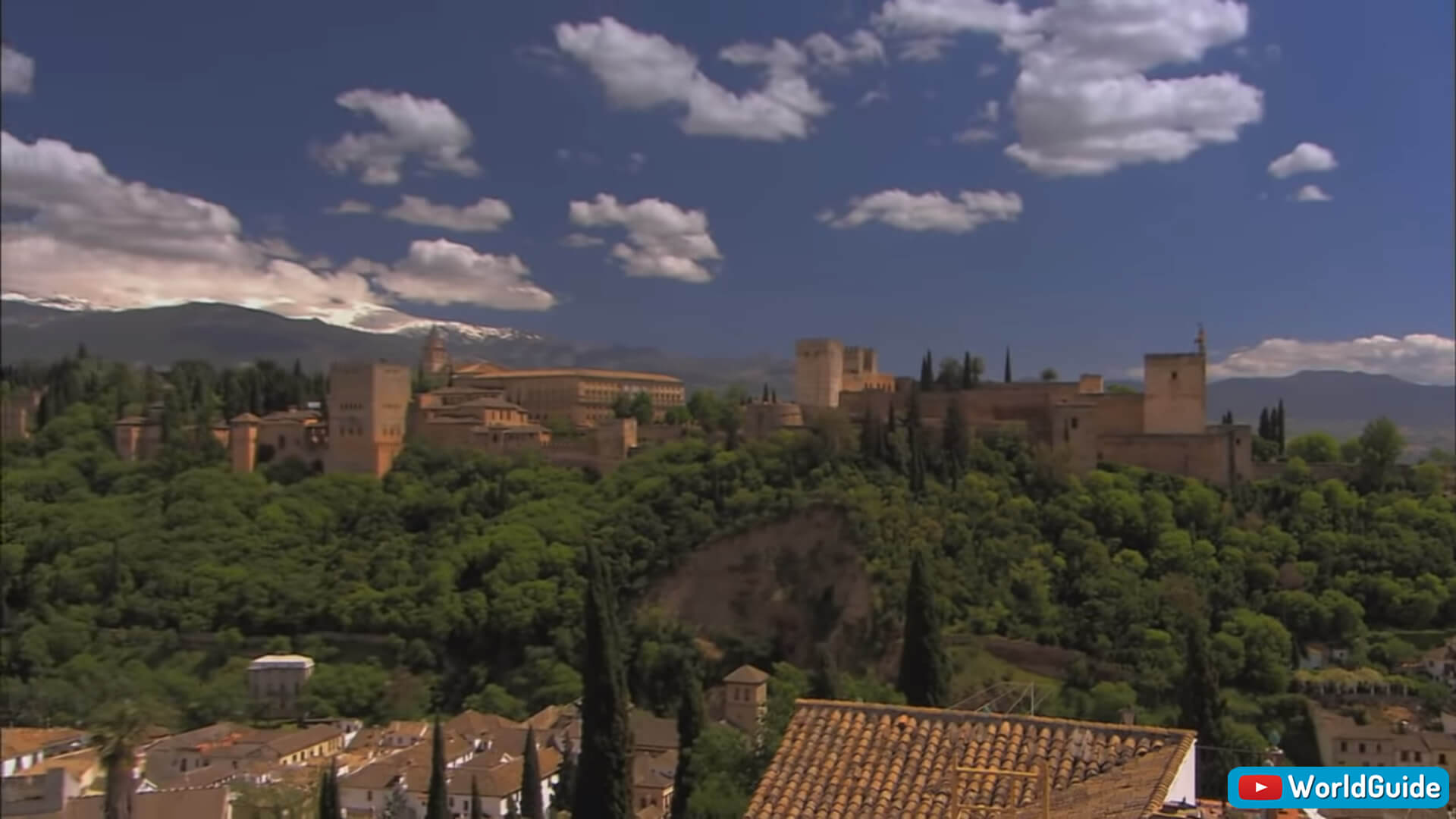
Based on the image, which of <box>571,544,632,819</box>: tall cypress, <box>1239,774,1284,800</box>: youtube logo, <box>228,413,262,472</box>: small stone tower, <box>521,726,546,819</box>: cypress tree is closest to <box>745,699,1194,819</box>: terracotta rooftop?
<box>1239,774,1284,800</box>: youtube logo

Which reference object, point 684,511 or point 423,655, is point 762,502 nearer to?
point 684,511

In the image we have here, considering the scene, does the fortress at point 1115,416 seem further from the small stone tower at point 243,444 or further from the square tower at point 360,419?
the small stone tower at point 243,444

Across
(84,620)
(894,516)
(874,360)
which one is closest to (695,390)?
(874,360)

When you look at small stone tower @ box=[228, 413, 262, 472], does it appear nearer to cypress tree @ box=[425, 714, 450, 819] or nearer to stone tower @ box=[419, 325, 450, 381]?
stone tower @ box=[419, 325, 450, 381]

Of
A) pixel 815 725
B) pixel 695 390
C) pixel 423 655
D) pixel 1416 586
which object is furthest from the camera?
pixel 695 390

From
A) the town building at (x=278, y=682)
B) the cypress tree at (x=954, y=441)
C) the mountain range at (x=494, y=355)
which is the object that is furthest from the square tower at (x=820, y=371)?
the town building at (x=278, y=682)
